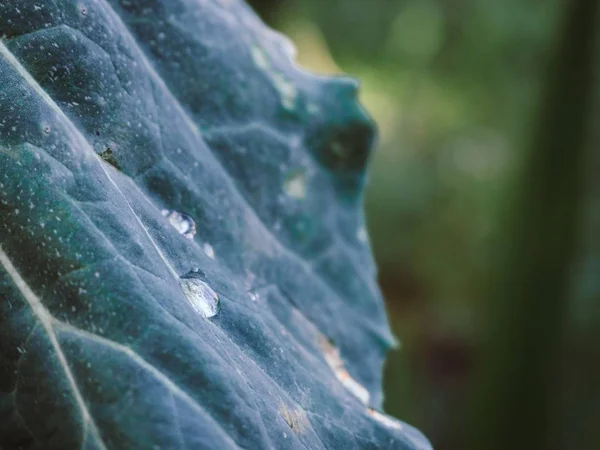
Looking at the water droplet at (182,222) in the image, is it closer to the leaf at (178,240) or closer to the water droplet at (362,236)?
the leaf at (178,240)

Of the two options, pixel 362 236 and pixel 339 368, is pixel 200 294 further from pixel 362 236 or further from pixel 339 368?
pixel 362 236

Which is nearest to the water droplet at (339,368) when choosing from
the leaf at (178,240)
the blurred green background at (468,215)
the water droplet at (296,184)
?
A: the leaf at (178,240)

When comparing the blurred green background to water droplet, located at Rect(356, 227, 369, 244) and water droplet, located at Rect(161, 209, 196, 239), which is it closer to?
water droplet, located at Rect(356, 227, 369, 244)

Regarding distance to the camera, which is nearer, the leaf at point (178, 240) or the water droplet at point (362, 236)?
the leaf at point (178, 240)

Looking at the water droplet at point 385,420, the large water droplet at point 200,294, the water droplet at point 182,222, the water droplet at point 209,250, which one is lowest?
the water droplet at point 385,420

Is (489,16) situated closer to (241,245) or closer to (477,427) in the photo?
(477,427)

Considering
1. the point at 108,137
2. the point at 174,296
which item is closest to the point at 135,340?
the point at 174,296
